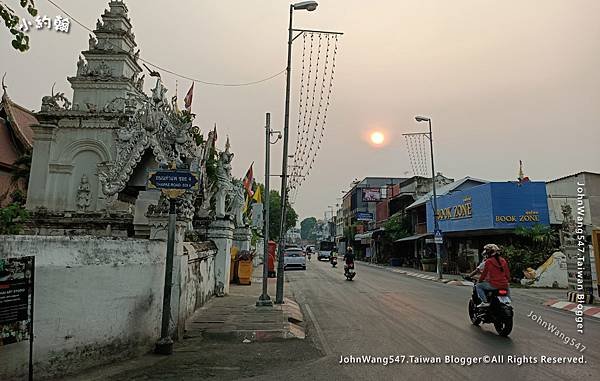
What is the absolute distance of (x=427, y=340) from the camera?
806 cm

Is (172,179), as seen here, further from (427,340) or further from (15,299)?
(427,340)

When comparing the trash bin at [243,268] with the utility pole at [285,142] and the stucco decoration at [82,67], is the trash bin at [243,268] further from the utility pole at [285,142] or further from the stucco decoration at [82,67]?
the stucco decoration at [82,67]

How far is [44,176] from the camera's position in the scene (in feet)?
61.4

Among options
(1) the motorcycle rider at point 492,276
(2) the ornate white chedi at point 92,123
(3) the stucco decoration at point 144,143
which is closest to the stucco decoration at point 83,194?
(2) the ornate white chedi at point 92,123

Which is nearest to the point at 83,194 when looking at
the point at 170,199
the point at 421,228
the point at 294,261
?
the point at 170,199

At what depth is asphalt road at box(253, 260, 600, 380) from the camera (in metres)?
6.05

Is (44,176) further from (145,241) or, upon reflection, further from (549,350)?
(549,350)

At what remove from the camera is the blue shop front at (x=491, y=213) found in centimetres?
2439

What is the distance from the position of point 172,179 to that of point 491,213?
2164cm

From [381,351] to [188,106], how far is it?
16.6m

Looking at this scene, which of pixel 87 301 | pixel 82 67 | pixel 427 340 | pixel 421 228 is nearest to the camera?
pixel 87 301

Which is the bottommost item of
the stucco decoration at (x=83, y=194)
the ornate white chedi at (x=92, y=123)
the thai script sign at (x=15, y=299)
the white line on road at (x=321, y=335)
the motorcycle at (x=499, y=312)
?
the white line on road at (x=321, y=335)

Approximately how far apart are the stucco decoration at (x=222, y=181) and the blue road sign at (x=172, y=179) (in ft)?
25.7

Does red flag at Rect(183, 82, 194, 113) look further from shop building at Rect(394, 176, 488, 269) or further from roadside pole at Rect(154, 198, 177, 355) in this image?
shop building at Rect(394, 176, 488, 269)
